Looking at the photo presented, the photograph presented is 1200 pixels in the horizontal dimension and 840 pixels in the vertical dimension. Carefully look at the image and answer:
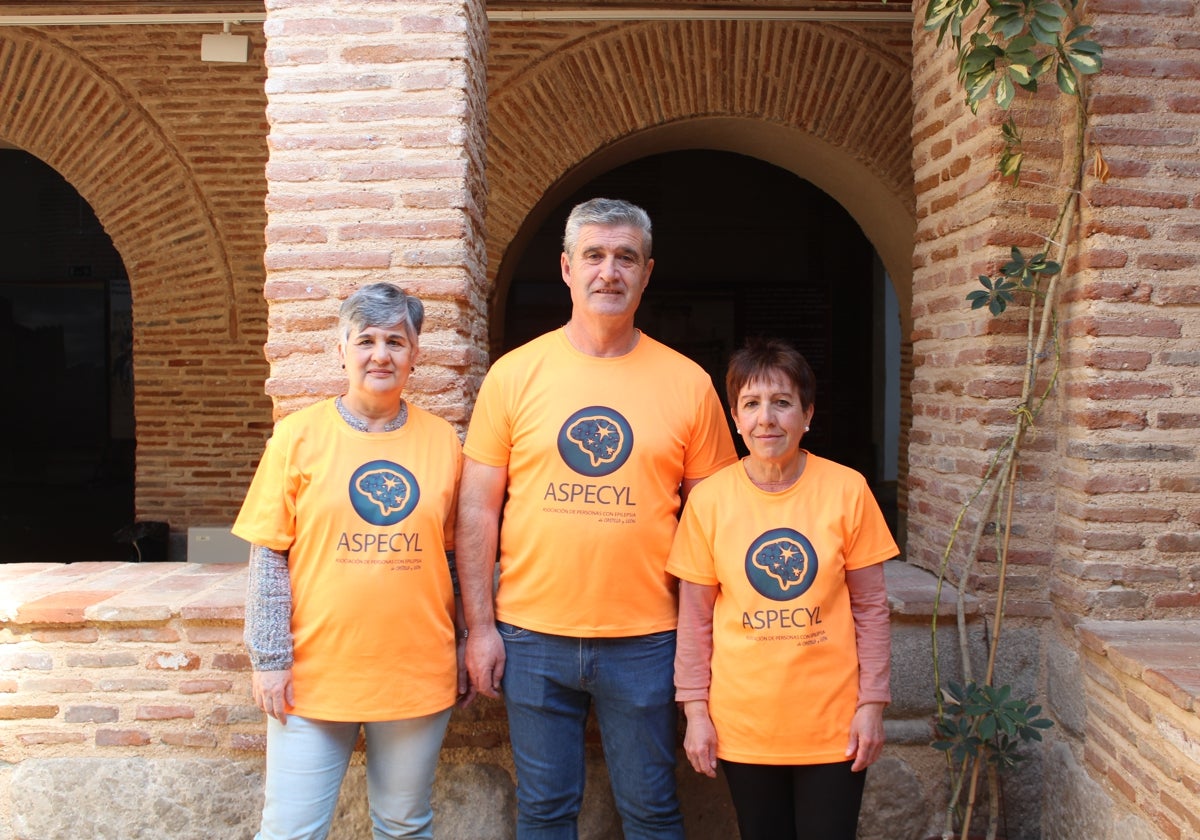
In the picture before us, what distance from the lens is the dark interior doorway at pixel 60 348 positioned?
11.3 meters

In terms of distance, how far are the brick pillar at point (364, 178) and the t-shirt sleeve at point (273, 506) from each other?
1.99 feet

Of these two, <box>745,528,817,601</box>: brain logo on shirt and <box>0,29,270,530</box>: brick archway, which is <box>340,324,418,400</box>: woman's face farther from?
<box>0,29,270,530</box>: brick archway

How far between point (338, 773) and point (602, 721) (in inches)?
24.3

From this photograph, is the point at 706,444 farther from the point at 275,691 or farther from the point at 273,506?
the point at 275,691

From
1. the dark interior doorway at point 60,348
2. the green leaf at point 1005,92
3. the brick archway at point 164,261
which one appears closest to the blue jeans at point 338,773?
the green leaf at point 1005,92

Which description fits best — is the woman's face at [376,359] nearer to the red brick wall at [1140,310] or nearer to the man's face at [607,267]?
the man's face at [607,267]

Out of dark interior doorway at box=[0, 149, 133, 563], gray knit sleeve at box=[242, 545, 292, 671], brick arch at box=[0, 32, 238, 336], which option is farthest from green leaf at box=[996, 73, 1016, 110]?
dark interior doorway at box=[0, 149, 133, 563]

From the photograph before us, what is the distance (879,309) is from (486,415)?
379 inches

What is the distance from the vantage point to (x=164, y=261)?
6.49 meters

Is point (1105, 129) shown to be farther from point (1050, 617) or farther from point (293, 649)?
point (293, 649)

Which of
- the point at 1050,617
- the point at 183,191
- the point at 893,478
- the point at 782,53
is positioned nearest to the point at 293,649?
the point at 1050,617

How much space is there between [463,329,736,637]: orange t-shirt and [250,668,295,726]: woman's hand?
19.7 inches

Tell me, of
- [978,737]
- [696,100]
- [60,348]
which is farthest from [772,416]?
[60,348]

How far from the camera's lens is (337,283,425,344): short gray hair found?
216cm
